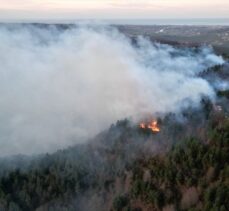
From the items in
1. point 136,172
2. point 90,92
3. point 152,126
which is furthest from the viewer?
point 90,92

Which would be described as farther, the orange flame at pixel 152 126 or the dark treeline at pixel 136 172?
the orange flame at pixel 152 126

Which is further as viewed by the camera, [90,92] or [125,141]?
[90,92]

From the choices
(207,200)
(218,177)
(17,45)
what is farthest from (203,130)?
(17,45)

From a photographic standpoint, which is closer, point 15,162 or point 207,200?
point 207,200

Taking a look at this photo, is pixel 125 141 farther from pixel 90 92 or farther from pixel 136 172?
pixel 90 92

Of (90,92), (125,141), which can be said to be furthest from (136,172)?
(90,92)

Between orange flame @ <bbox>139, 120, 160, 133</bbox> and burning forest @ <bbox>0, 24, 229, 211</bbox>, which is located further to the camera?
orange flame @ <bbox>139, 120, 160, 133</bbox>

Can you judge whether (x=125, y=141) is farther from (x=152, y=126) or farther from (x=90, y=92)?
(x=90, y=92)

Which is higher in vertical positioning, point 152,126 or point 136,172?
point 152,126

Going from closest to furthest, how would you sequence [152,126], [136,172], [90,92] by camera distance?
[136,172], [152,126], [90,92]

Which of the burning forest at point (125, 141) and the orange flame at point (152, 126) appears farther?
the orange flame at point (152, 126)

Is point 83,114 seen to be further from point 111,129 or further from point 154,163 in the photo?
point 154,163
